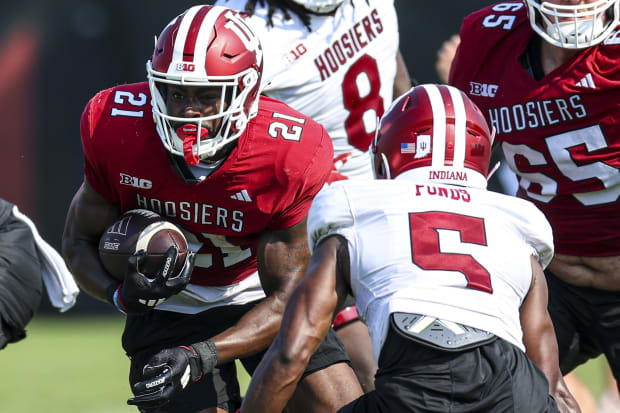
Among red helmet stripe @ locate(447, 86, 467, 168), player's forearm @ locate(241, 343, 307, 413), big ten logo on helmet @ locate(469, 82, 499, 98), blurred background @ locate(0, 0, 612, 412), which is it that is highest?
red helmet stripe @ locate(447, 86, 467, 168)

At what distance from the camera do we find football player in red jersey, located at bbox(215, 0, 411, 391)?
182 inches

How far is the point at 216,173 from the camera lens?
3334mm

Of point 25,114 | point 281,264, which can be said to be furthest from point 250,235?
point 25,114

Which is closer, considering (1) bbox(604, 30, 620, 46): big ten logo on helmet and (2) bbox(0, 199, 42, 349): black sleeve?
(1) bbox(604, 30, 620, 46): big ten logo on helmet

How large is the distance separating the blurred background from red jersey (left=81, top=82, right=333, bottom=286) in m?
4.89

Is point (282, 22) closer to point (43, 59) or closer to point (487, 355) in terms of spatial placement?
point (487, 355)

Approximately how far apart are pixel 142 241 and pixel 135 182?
0.80 ft

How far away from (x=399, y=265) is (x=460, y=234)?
0.56 ft

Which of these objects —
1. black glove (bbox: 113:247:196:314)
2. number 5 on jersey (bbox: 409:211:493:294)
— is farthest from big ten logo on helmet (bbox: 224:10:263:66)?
number 5 on jersey (bbox: 409:211:493:294)

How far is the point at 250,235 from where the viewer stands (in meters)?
3.50

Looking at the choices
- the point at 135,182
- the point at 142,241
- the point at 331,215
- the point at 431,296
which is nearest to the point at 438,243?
the point at 431,296

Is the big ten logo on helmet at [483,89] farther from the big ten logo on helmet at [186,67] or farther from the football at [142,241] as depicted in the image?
the football at [142,241]

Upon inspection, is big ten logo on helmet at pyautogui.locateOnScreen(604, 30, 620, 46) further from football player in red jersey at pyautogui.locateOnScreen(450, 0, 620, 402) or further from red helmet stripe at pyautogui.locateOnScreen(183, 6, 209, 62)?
red helmet stripe at pyautogui.locateOnScreen(183, 6, 209, 62)

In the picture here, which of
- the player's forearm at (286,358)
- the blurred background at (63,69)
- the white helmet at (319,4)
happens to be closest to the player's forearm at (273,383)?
the player's forearm at (286,358)
